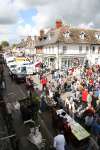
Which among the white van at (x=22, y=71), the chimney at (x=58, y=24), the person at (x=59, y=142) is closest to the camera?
the person at (x=59, y=142)

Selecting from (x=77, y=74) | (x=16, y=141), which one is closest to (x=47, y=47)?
(x=77, y=74)

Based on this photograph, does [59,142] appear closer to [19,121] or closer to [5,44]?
[19,121]

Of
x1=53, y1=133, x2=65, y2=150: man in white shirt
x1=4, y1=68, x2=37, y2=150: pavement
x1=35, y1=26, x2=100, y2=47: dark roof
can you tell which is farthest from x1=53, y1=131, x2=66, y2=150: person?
x1=35, y1=26, x2=100, y2=47: dark roof

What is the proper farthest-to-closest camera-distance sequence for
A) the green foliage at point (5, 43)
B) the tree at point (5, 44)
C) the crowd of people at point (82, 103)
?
the green foliage at point (5, 43)
the tree at point (5, 44)
the crowd of people at point (82, 103)

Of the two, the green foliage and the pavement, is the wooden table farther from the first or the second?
the green foliage

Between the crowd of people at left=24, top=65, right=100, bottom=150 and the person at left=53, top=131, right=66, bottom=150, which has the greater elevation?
the person at left=53, top=131, right=66, bottom=150

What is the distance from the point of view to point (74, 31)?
152 feet

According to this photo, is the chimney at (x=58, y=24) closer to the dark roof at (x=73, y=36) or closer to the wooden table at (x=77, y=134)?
the dark roof at (x=73, y=36)

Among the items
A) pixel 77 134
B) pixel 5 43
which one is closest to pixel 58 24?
pixel 77 134

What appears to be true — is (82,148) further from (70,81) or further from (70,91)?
(70,81)

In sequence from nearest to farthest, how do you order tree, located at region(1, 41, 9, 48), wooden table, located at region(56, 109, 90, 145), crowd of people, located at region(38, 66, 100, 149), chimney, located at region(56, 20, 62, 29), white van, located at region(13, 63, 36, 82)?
wooden table, located at region(56, 109, 90, 145), crowd of people, located at region(38, 66, 100, 149), white van, located at region(13, 63, 36, 82), chimney, located at region(56, 20, 62, 29), tree, located at region(1, 41, 9, 48)

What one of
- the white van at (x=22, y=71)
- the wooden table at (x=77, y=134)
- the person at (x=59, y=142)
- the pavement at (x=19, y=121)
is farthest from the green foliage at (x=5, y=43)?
the person at (x=59, y=142)

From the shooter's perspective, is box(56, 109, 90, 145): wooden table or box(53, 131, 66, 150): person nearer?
box(53, 131, 66, 150): person

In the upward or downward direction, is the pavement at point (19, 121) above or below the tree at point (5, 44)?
above
